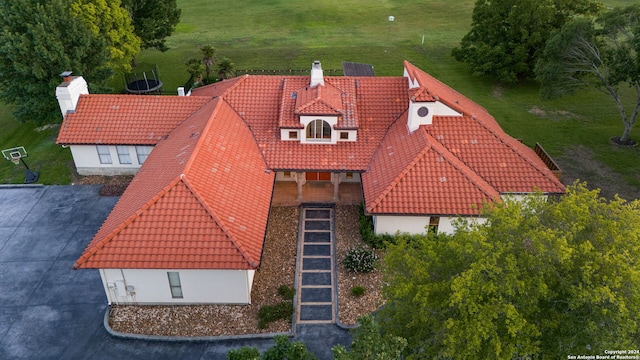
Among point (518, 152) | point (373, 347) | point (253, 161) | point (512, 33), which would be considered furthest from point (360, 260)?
point (512, 33)

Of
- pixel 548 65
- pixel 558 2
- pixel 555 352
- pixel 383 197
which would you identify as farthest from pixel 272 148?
pixel 558 2

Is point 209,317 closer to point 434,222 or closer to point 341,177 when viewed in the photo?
point 434,222

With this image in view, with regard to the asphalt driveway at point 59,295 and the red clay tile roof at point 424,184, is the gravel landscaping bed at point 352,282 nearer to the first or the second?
the asphalt driveway at point 59,295

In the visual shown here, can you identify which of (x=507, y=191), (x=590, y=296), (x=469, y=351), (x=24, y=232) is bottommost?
(x=24, y=232)

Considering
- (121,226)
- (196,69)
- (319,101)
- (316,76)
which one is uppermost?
(316,76)

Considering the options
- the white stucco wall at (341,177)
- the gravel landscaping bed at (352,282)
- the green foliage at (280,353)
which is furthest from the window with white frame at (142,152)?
the green foliage at (280,353)

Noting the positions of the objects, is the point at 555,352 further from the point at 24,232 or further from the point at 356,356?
the point at 24,232

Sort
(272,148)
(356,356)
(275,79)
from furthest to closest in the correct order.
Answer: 1. (275,79)
2. (272,148)
3. (356,356)
